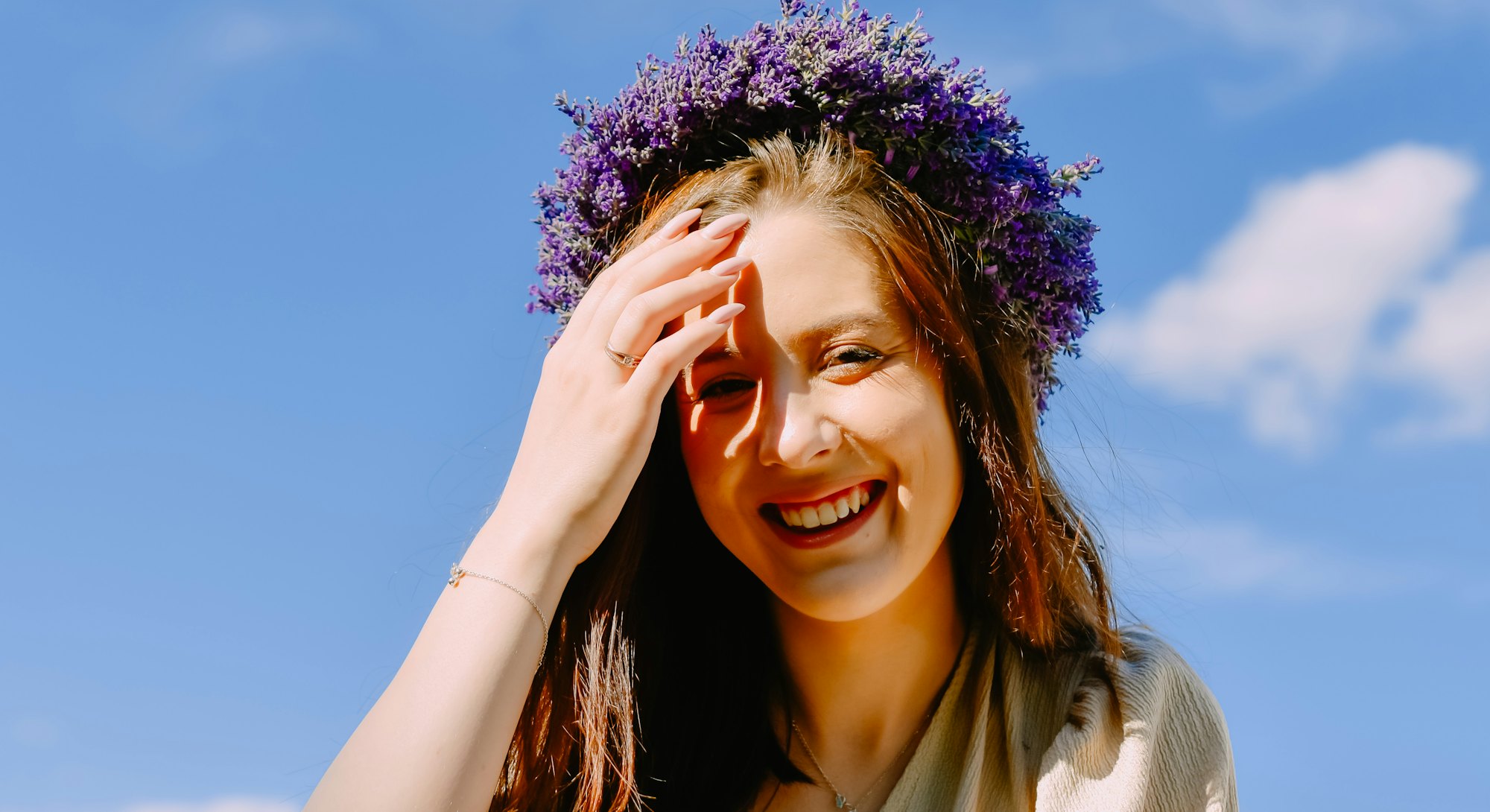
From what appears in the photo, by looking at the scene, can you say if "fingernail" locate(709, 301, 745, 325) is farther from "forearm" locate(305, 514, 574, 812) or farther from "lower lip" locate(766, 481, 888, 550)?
"forearm" locate(305, 514, 574, 812)

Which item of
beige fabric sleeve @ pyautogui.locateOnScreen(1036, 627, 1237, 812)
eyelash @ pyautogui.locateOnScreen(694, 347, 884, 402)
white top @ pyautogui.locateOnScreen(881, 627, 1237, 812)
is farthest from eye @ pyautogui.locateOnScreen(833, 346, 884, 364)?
beige fabric sleeve @ pyautogui.locateOnScreen(1036, 627, 1237, 812)

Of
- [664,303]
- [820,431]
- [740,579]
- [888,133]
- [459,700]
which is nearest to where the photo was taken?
[459,700]

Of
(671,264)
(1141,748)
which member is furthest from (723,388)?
(1141,748)

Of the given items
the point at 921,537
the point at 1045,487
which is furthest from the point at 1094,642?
the point at 921,537

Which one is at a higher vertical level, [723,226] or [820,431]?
[723,226]

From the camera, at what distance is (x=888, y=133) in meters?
3.40

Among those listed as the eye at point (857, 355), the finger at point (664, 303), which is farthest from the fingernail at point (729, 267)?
the eye at point (857, 355)

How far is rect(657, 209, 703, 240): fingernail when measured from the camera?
130 inches

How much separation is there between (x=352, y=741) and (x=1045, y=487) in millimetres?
1724

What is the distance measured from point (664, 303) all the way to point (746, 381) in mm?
250

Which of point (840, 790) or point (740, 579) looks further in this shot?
point (740, 579)

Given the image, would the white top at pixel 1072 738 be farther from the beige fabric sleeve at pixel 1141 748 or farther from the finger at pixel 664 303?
the finger at pixel 664 303

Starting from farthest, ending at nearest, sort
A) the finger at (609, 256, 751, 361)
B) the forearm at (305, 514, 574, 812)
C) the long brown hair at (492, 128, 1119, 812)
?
the long brown hair at (492, 128, 1119, 812), the finger at (609, 256, 751, 361), the forearm at (305, 514, 574, 812)

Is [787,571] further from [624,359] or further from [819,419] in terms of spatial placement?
[624,359]
